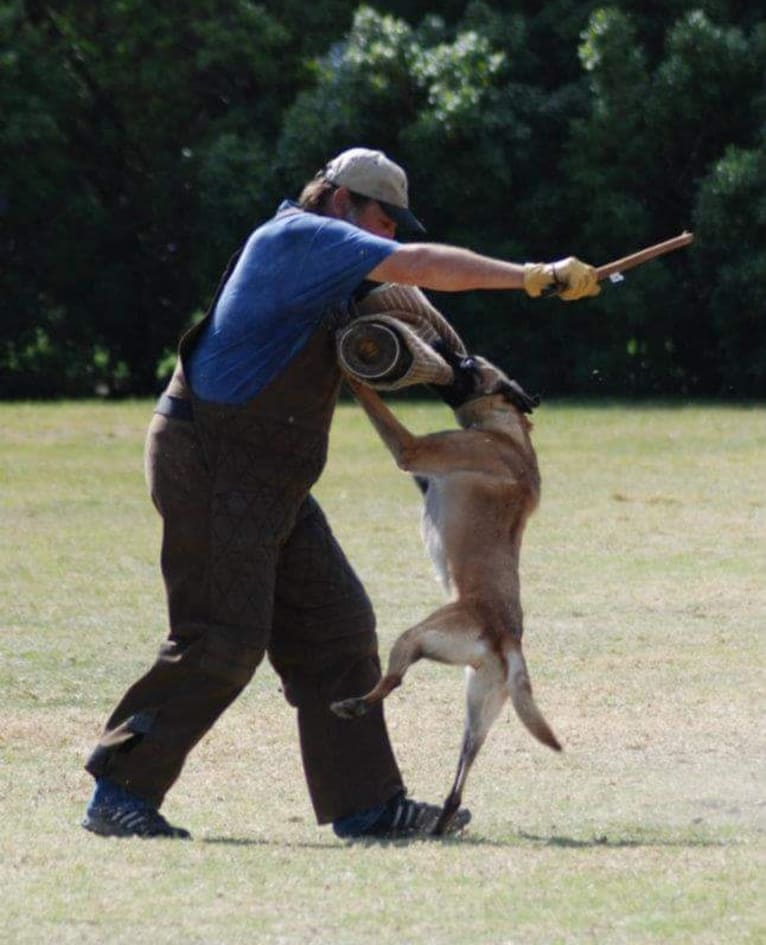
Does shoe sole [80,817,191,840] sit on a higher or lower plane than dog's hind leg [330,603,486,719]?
lower

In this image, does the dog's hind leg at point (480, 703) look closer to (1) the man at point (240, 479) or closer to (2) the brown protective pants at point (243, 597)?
(1) the man at point (240, 479)

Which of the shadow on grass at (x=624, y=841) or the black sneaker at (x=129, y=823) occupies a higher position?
the shadow on grass at (x=624, y=841)

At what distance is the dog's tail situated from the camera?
223 inches

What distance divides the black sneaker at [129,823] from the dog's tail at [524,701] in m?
0.99

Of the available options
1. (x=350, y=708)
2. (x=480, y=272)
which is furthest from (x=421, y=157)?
(x=480, y=272)

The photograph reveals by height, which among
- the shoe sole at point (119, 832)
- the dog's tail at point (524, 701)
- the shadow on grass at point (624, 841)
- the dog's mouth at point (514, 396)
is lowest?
the shoe sole at point (119, 832)

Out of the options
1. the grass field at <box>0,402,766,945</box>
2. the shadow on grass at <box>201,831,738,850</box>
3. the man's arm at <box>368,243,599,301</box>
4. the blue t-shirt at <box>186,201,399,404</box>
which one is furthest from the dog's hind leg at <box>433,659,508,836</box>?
the man's arm at <box>368,243,599,301</box>

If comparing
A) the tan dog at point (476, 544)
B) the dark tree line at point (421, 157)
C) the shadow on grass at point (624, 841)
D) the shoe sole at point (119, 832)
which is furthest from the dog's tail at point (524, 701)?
the dark tree line at point (421, 157)

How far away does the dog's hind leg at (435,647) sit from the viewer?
19.3ft

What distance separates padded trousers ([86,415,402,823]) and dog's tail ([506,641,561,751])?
446 millimetres

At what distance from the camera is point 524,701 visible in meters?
5.76

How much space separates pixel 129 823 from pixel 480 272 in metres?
1.83

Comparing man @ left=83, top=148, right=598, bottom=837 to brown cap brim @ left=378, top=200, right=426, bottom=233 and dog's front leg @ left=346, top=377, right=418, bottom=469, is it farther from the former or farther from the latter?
dog's front leg @ left=346, top=377, right=418, bottom=469

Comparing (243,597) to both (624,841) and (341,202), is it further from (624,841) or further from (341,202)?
(624,841)
